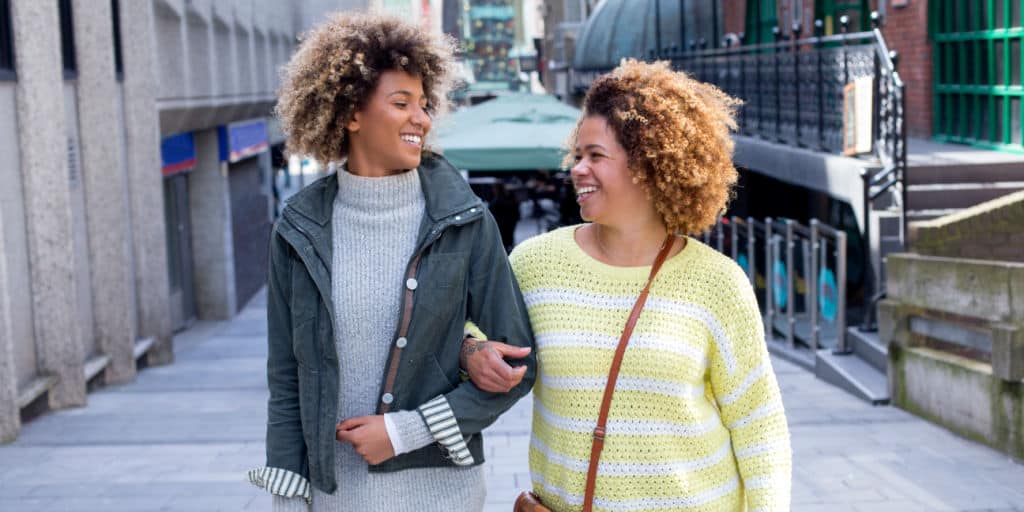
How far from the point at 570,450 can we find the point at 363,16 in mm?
1060

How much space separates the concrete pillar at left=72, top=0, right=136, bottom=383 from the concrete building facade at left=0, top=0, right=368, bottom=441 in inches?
0.6

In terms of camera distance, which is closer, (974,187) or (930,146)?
(974,187)

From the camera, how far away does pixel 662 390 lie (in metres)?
3.02

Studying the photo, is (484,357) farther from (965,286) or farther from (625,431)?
(965,286)

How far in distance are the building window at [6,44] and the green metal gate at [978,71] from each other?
30.2 feet

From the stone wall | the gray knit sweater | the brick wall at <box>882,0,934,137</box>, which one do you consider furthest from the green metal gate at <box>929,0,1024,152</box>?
the gray knit sweater

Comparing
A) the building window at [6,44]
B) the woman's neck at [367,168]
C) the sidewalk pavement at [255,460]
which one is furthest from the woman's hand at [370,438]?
the building window at [6,44]

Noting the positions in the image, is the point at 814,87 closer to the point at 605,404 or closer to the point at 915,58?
the point at 915,58

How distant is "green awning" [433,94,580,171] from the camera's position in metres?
A: 15.9

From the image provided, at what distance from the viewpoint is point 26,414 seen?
410 inches

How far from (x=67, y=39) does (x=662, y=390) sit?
436 inches

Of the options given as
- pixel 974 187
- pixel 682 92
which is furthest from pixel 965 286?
pixel 682 92

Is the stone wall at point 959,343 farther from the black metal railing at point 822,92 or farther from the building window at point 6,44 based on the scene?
the building window at point 6,44

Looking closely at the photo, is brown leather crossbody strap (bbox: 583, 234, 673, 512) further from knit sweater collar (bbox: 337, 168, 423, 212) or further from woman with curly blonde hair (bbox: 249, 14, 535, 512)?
knit sweater collar (bbox: 337, 168, 423, 212)
